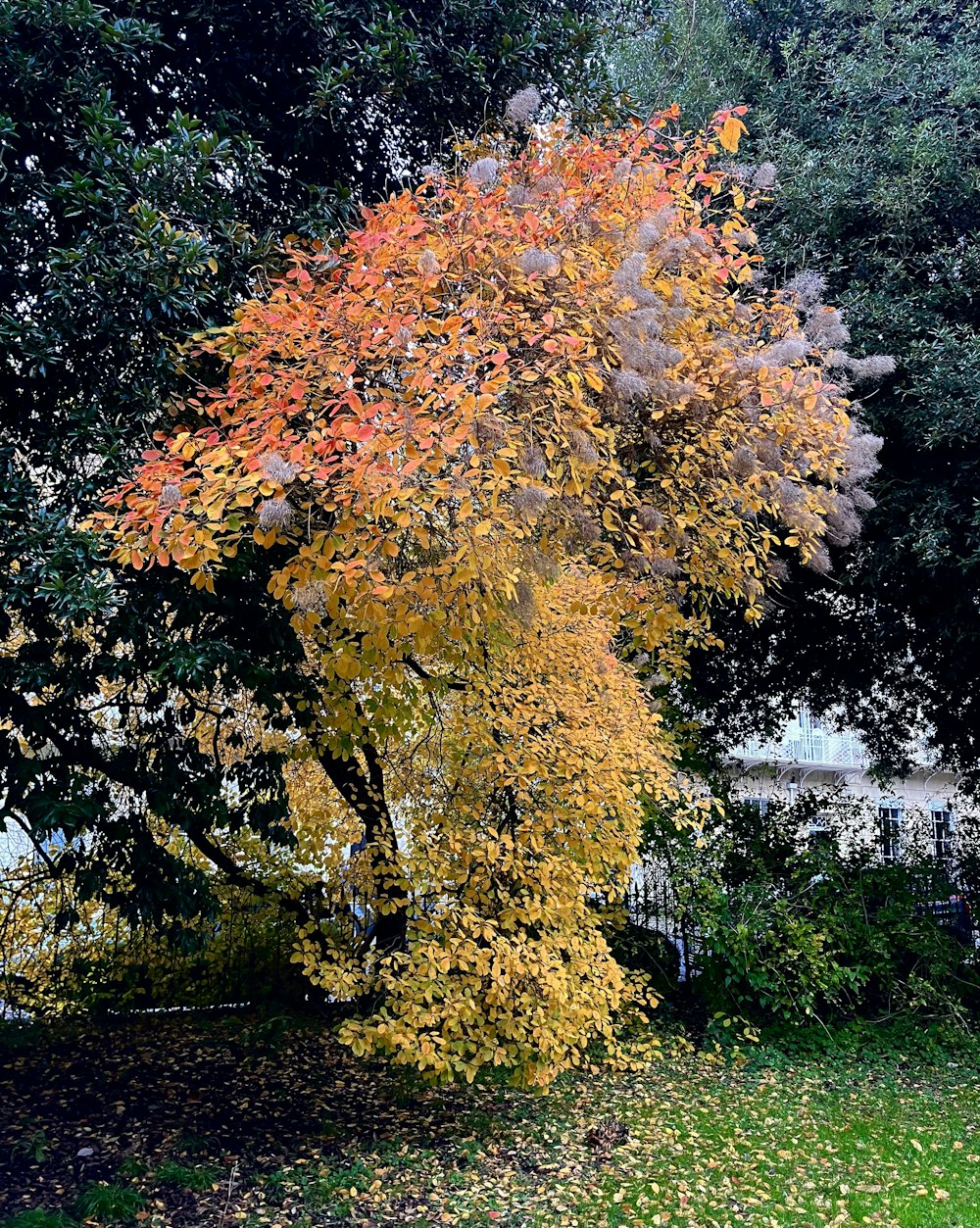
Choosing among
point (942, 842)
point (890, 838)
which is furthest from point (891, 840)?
point (942, 842)

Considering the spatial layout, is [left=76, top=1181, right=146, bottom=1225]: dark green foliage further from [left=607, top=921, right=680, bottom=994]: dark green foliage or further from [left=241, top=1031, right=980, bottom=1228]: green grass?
[left=607, top=921, right=680, bottom=994]: dark green foliage

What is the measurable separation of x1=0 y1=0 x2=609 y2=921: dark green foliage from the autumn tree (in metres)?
0.22

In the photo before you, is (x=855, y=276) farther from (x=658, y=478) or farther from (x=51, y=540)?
(x=51, y=540)

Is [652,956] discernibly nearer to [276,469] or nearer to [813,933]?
[813,933]

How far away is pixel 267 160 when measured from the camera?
4.88m

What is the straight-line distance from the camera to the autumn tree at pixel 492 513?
→ 3.52 m

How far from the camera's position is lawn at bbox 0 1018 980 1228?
4.58m

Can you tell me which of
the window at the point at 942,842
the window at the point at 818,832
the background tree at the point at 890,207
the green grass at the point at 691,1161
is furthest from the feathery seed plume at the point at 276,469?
the window at the point at 942,842

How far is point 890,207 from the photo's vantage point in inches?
268

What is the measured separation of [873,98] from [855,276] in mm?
1407

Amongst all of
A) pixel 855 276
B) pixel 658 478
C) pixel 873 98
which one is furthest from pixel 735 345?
pixel 873 98

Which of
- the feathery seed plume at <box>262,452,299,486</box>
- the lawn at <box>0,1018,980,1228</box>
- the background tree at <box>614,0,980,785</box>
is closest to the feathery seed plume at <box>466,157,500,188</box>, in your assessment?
the feathery seed plume at <box>262,452,299,486</box>

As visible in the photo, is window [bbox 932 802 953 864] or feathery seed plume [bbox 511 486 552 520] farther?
window [bbox 932 802 953 864]

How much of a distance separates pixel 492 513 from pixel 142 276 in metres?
1.62
